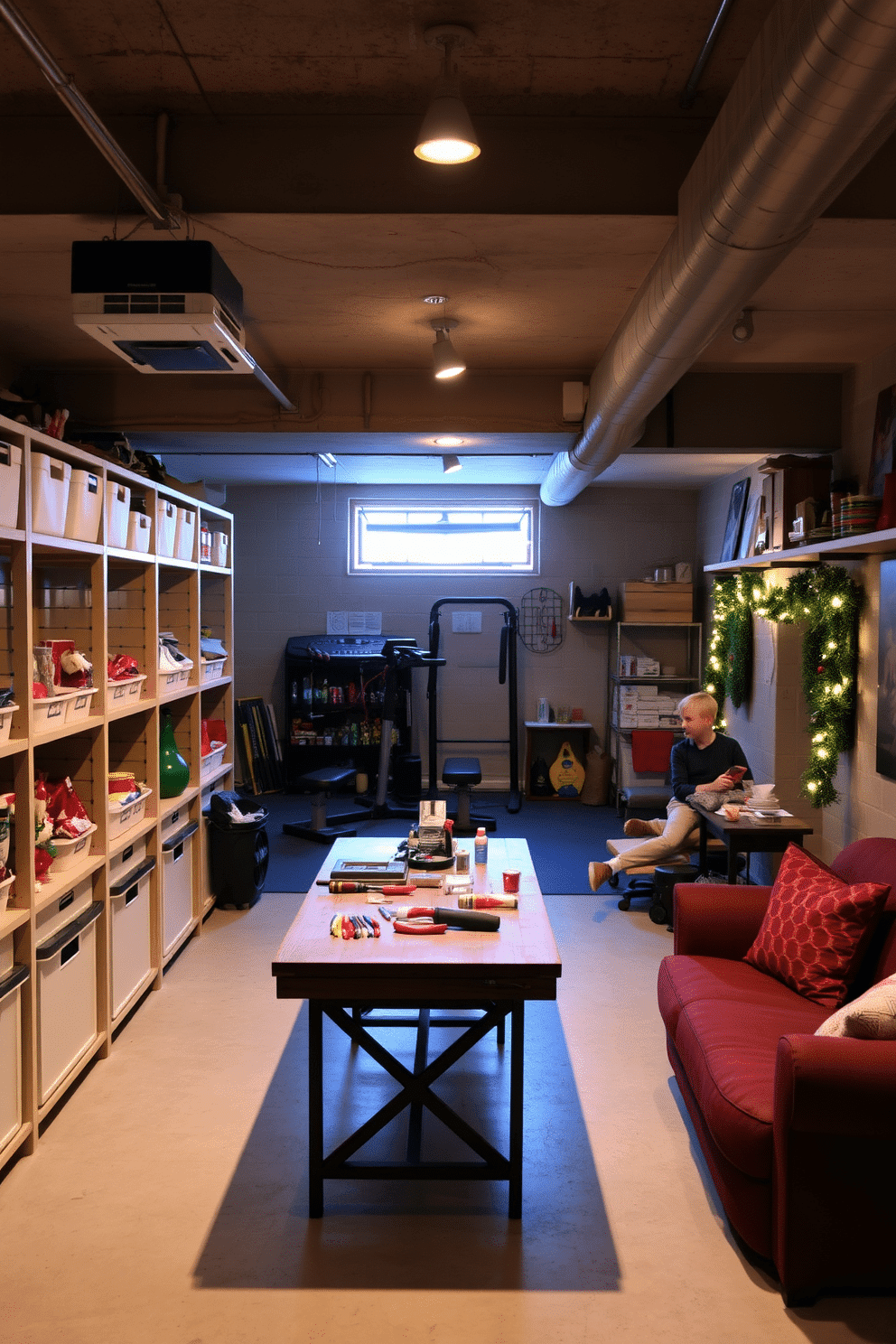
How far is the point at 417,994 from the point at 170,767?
245 cm

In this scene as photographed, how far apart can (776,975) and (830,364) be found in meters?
3.19

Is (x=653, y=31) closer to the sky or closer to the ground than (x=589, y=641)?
closer to the sky

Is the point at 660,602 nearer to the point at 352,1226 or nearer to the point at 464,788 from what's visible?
the point at 464,788

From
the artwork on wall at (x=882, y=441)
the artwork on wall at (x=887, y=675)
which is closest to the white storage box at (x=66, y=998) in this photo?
the artwork on wall at (x=887, y=675)

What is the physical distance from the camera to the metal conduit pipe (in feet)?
7.30

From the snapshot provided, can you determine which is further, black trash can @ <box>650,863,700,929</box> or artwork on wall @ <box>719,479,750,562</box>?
artwork on wall @ <box>719,479,750,562</box>

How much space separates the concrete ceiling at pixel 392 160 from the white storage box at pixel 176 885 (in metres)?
2.46

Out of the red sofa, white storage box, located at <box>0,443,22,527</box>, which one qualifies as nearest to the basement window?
white storage box, located at <box>0,443,22,527</box>

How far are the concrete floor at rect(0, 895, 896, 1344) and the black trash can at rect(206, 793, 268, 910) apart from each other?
5.31 feet

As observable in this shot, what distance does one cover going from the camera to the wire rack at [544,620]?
9164mm

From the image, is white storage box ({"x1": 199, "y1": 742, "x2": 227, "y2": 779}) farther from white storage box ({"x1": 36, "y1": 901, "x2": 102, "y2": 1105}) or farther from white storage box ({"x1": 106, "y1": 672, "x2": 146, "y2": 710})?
white storage box ({"x1": 36, "y1": 901, "x2": 102, "y2": 1105})

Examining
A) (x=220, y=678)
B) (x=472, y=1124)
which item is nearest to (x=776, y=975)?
(x=472, y=1124)

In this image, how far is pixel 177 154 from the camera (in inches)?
118

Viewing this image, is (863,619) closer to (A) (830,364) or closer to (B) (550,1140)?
(A) (830,364)
